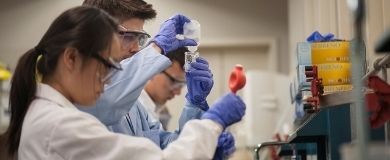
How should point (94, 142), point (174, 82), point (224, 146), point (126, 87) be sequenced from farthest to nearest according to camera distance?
point (174, 82) < point (126, 87) < point (224, 146) < point (94, 142)

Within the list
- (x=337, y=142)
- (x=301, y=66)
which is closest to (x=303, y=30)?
(x=301, y=66)

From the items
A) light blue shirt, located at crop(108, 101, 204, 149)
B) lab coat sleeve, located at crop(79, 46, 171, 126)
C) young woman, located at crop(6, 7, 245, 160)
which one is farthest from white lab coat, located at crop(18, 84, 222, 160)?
light blue shirt, located at crop(108, 101, 204, 149)

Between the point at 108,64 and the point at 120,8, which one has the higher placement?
the point at 120,8

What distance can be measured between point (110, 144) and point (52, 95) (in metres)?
0.21

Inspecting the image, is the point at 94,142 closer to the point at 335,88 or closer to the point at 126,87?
the point at 126,87

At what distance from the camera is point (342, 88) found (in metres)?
1.79

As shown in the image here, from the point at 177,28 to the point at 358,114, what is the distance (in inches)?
47.6

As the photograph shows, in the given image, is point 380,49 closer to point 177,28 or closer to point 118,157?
point 118,157

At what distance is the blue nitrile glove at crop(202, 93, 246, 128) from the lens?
4.17 ft

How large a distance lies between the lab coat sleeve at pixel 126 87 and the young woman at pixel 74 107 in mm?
224

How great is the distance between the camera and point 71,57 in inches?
52.5

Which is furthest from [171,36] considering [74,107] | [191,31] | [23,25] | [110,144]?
[23,25]

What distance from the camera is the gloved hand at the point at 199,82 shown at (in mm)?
1863

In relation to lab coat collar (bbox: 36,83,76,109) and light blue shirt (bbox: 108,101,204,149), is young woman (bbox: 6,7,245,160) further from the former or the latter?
light blue shirt (bbox: 108,101,204,149)
